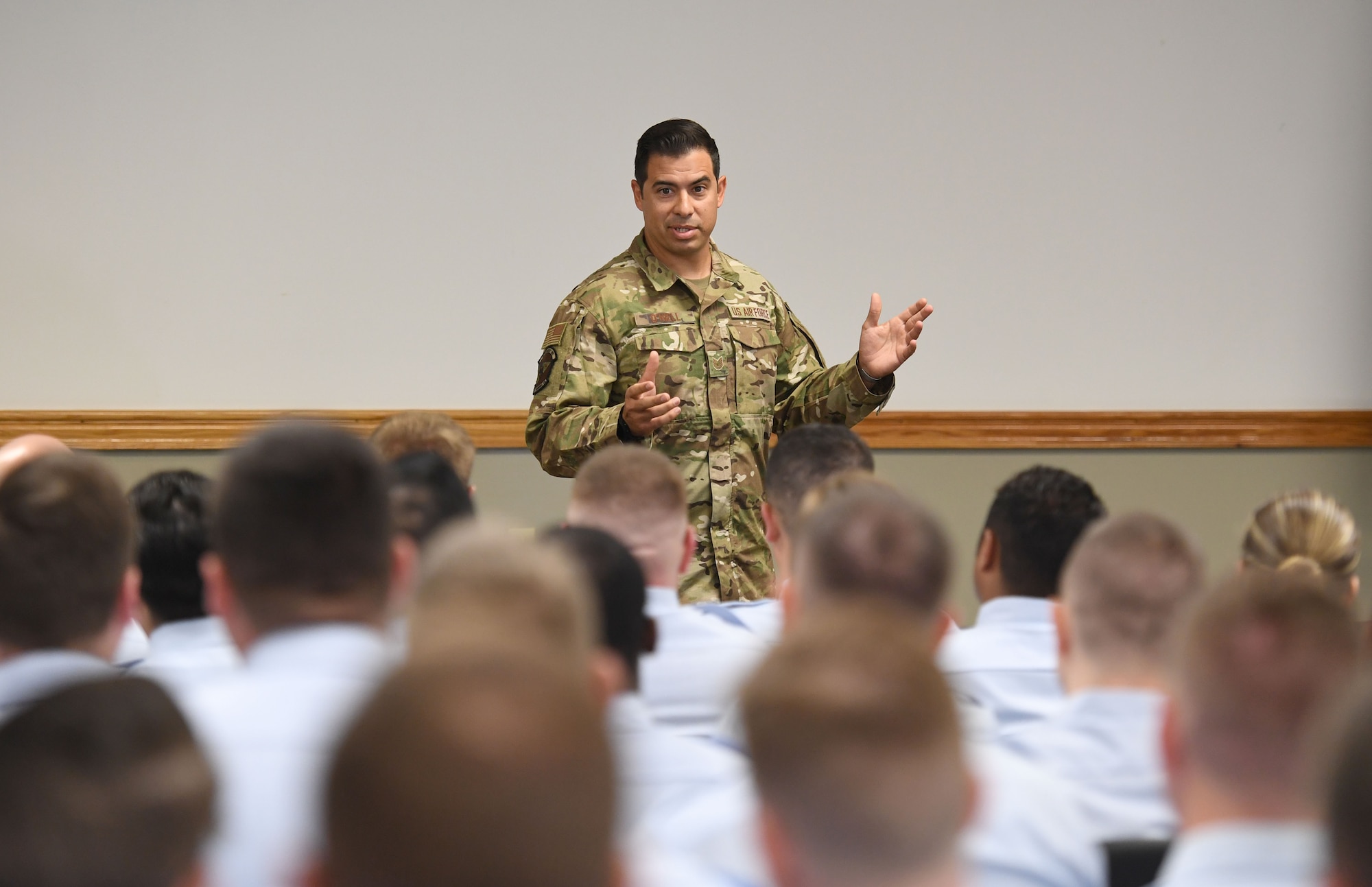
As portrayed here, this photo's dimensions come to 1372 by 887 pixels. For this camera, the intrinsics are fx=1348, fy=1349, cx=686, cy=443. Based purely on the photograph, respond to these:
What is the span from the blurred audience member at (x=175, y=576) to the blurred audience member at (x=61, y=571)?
317mm

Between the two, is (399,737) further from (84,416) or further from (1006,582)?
(84,416)

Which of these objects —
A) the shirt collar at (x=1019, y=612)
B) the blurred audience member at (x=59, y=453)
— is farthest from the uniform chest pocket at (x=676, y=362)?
the blurred audience member at (x=59, y=453)

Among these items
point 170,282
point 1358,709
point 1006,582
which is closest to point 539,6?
point 170,282

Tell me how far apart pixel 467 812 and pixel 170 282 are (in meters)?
3.74

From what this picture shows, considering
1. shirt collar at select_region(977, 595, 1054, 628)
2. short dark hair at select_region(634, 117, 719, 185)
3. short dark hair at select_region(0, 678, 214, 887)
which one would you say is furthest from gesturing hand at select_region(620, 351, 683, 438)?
short dark hair at select_region(0, 678, 214, 887)

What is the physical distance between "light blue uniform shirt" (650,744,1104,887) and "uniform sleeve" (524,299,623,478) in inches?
65.4

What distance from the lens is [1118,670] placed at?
1634mm

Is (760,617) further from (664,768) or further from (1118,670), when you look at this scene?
(664,768)

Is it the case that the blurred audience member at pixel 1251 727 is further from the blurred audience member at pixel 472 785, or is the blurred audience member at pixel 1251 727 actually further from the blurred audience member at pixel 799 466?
the blurred audience member at pixel 799 466

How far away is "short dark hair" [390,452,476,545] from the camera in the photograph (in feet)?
6.56

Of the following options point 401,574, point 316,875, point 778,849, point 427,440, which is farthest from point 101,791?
point 427,440

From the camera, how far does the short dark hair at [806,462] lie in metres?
2.47

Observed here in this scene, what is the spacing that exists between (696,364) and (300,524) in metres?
1.68

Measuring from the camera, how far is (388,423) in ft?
9.05
